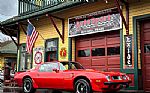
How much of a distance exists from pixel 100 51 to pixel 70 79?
4635 millimetres

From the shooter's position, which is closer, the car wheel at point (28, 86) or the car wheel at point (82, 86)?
the car wheel at point (82, 86)

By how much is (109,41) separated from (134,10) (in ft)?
7.65

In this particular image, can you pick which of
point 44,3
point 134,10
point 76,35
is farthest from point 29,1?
point 134,10

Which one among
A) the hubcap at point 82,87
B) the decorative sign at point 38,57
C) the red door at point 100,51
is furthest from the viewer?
the decorative sign at point 38,57

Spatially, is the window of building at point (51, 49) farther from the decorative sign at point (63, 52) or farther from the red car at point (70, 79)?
the red car at point (70, 79)

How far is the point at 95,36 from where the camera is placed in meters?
16.1

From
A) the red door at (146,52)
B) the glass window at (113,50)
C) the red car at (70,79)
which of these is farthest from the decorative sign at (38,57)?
the red door at (146,52)

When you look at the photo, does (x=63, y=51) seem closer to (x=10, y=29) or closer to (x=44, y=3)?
(x=44, y=3)

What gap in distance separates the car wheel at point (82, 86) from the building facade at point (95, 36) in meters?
3.32

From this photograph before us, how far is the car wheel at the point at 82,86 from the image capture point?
35.3 ft

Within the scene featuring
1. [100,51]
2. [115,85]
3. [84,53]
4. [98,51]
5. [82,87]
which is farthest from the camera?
[84,53]

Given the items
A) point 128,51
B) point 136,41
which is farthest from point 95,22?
point 136,41

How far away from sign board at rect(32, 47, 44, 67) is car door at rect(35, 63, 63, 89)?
231 inches

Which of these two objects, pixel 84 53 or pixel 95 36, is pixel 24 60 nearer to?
pixel 84 53
